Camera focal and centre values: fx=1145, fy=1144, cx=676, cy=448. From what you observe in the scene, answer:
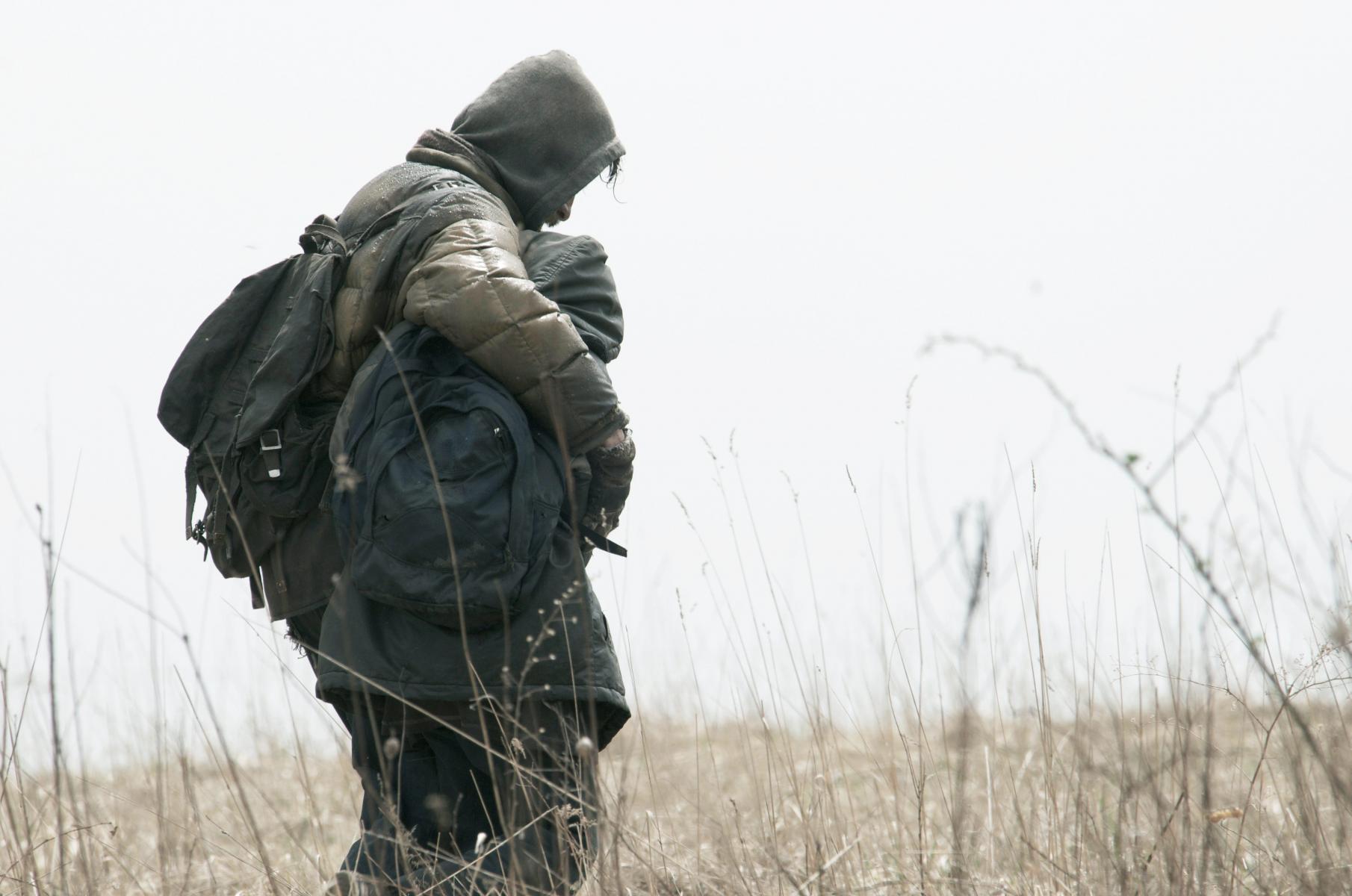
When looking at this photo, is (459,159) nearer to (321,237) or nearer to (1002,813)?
(321,237)

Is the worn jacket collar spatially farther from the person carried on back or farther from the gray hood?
the person carried on back

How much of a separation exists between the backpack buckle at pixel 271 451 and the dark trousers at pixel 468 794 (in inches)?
13.2

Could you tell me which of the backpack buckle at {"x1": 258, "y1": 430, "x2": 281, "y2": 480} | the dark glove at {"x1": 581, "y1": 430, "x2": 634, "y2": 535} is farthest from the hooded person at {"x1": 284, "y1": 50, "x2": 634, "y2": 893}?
the backpack buckle at {"x1": 258, "y1": 430, "x2": 281, "y2": 480}

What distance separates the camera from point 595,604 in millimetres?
2078

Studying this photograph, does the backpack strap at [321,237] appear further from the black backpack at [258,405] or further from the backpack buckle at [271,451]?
the backpack buckle at [271,451]

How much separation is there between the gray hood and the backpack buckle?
69 centimetres

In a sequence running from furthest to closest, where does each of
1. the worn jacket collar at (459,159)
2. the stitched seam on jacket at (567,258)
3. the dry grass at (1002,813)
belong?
the worn jacket collar at (459,159) < the stitched seam on jacket at (567,258) < the dry grass at (1002,813)

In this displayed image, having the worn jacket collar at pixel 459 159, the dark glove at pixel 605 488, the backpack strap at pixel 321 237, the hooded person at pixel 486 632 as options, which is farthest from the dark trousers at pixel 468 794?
the worn jacket collar at pixel 459 159

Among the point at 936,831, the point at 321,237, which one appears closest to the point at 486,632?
the point at 321,237

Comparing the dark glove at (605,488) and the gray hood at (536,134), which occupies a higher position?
the gray hood at (536,134)

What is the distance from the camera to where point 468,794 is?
7.07ft

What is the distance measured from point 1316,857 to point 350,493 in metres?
1.54

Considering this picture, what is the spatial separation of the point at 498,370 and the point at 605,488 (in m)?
0.29

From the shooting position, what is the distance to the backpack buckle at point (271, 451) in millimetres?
2031
